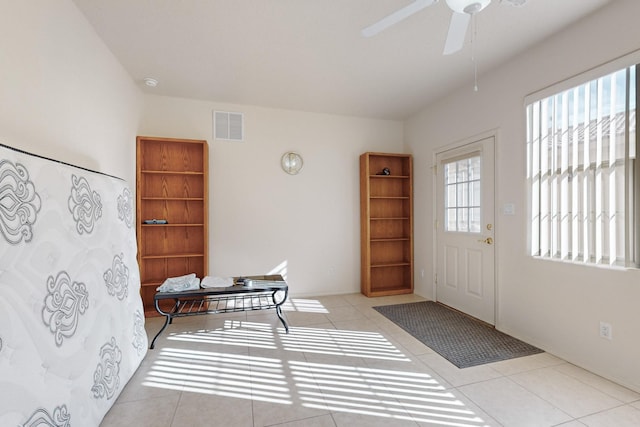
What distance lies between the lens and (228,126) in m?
3.90

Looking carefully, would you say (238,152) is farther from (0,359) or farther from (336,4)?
(0,359)

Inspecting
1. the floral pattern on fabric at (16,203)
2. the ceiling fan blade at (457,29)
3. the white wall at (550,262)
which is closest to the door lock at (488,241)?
the white wall at (550,262)

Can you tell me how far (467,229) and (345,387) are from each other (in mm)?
2414

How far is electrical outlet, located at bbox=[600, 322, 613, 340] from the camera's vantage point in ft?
6.82

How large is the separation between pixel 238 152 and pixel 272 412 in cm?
313

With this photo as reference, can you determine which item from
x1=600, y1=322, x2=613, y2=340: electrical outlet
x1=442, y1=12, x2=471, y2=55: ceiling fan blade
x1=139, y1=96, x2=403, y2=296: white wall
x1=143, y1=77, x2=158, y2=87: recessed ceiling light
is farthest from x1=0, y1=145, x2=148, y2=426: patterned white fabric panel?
x1=600, y1=322, x2=613, y2=340: electrical outlet

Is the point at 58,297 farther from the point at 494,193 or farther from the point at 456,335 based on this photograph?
the point at 494,193

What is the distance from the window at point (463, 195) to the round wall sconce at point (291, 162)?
204 cm

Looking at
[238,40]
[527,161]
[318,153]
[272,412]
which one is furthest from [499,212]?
[238,40]

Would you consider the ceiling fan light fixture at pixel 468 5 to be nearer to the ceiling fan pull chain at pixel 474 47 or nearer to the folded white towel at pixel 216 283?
the ceiling fan pull chain at pixel 474 47

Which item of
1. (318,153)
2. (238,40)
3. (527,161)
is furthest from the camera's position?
(318,153)

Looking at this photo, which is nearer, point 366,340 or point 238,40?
point 238,40

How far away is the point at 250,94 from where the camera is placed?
3594 millimetres

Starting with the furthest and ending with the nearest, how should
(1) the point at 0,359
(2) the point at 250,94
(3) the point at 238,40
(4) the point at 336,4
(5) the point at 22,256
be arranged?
(2) the point at 250,94 → (3) the point at 238,40 → (4) the point at 336,4 → (5) the point at 22,256 → (1) the point at 0,359
